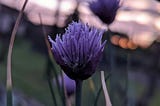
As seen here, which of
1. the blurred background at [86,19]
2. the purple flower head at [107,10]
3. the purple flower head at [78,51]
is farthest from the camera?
the blurred background at [86,19]

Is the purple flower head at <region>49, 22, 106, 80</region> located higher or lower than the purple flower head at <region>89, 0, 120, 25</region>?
higher

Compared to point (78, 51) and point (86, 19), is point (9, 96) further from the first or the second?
point (86, 19)

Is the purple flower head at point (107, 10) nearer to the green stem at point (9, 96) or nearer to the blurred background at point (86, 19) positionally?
the green stem at point (9, 96)

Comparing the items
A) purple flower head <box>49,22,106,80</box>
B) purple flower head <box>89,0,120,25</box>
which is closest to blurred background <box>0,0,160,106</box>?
purple flower head <box>89,0,120,25</box>

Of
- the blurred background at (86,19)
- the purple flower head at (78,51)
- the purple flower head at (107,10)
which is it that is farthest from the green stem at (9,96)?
the blurred background at (86,19)

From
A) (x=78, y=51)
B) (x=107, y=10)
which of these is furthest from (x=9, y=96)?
(x=107, y=10)

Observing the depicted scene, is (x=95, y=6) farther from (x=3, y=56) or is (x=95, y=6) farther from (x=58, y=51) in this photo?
(x=3, y=56)

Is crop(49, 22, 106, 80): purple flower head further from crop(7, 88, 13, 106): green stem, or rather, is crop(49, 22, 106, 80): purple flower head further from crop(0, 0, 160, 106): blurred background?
crop(0, 0, 160, 106): blurred background
